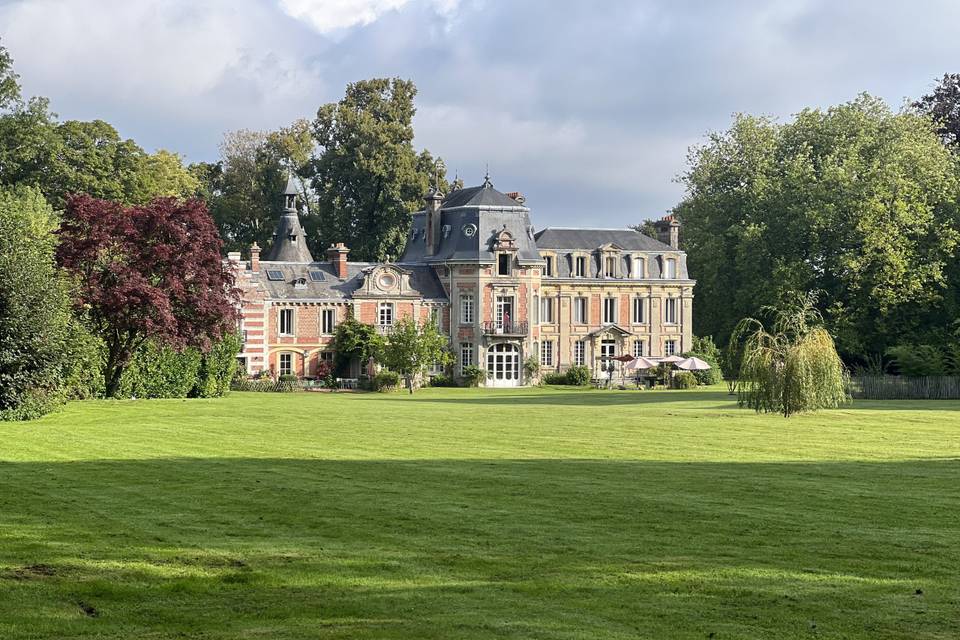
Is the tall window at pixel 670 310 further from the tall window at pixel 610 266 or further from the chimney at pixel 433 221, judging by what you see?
the chimney at pixel 433 221

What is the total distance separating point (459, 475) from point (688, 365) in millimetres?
47479

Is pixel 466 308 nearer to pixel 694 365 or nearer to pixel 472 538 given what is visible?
pixel 694 365

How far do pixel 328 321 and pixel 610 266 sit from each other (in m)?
15.3

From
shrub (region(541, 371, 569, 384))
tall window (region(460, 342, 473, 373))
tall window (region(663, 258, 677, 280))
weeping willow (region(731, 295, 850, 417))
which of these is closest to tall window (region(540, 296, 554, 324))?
shrub (region(541, 371, 569, 384))

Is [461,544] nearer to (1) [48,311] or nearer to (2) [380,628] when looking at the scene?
(2) [380,628]

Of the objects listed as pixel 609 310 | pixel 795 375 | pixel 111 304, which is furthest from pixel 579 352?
pixel 795 375

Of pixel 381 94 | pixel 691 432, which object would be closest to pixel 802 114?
pixel 381 94

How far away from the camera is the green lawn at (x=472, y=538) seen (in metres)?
9.03

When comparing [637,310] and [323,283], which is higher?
[323,283]

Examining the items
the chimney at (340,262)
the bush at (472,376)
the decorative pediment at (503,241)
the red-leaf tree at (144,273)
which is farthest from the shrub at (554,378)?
the red-leaf tree at (144,273)

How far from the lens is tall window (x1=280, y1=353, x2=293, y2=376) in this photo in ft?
212

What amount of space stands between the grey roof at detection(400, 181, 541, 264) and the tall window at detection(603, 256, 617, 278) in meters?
4.13

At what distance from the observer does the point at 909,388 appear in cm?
5128

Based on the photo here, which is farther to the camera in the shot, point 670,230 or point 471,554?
→ point 670,230
